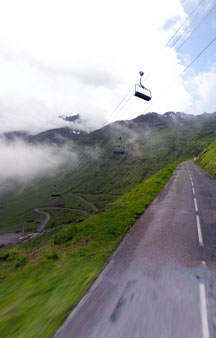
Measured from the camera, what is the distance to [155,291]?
21.3 ft

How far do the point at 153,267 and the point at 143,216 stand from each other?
7.49m

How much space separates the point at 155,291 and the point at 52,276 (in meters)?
4.38

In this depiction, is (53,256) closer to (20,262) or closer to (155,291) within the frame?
(20,262)

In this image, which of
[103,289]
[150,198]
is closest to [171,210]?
[150,198]

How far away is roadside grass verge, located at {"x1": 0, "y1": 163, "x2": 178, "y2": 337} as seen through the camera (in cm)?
578

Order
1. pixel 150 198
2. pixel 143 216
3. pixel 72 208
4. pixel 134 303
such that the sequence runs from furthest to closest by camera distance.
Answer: pixel 72 208 < pixel 150 198 < pixel 143 216 < pixel 134 303

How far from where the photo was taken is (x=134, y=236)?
11633 mm

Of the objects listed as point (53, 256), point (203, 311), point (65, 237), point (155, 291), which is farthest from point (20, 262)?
point (203, 311)

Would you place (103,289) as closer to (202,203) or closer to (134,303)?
(134,303)

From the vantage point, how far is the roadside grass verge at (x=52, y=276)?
19.0 feet

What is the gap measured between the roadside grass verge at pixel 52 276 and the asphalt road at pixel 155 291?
0.53 m

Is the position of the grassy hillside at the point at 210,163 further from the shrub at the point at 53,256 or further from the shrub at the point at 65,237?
the shrub at the point at 53,256

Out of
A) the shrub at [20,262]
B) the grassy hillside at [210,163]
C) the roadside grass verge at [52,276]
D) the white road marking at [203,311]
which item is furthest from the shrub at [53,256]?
the grassy hillside at [210,163]

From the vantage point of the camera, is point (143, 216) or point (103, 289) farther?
point (143, 216)
